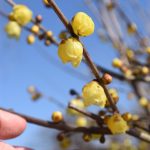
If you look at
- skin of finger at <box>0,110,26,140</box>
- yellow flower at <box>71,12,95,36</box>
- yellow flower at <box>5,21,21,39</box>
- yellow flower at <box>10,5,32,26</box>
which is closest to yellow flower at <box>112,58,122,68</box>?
yellow flower at <box>5,21,21,39</box>

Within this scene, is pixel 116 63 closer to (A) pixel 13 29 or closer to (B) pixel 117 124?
(A) pixel 13 29

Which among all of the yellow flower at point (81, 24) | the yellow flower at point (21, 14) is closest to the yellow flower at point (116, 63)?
the yellow flower at point (21, 14)

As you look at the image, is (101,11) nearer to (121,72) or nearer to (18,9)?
(121,72)

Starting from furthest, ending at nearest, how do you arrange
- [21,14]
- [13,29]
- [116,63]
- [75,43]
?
[116,63] → [13,29] → [21,14] → [75,43]

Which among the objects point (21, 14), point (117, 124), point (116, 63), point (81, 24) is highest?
point (116, 63)

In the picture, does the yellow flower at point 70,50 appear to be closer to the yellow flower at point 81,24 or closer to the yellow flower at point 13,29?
the yellow flower at point 81,24

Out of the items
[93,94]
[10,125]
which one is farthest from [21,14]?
[93,94]

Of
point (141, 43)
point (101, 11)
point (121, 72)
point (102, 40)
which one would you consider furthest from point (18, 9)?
point (102, 40)
